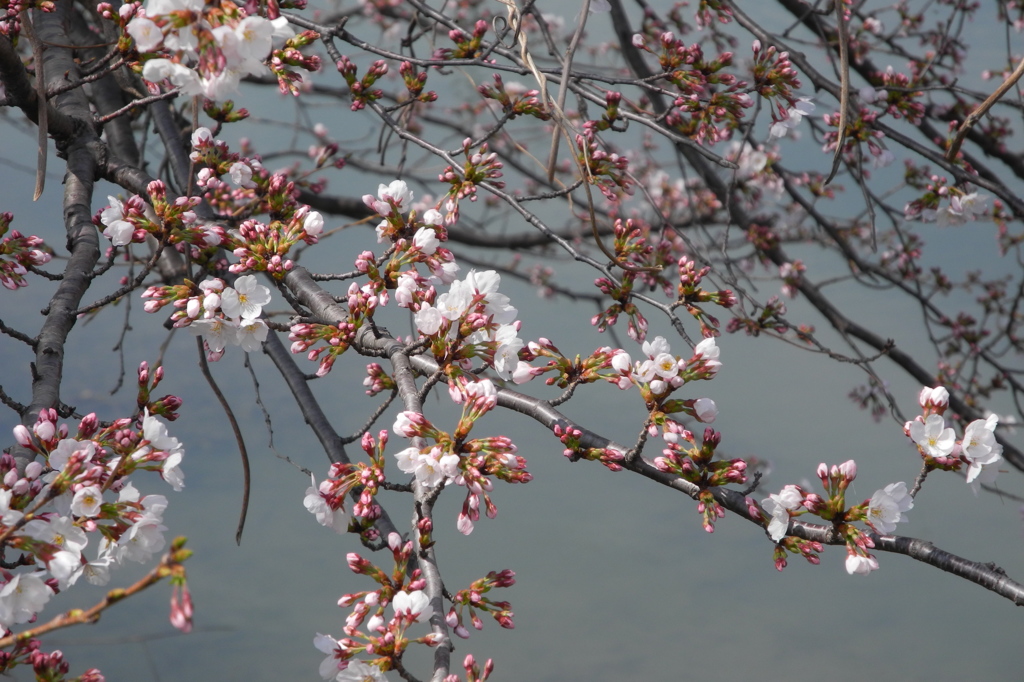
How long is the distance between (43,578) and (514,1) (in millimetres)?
1530

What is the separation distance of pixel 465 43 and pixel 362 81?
13.2 inches

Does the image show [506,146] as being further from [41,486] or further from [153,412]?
[41,486]

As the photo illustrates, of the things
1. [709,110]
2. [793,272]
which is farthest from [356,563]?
[793,272]

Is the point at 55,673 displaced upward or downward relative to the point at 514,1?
downward

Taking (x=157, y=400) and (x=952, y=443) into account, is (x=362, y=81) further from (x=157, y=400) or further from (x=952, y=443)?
(x=952, y=443)

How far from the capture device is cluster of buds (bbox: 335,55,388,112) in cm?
243

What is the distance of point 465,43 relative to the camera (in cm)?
251

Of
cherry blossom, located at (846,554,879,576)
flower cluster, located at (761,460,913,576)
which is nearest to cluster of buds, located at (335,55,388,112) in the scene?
flower cluster, located at (761,460,913,576)

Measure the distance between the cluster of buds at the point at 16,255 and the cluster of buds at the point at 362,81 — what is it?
950mm

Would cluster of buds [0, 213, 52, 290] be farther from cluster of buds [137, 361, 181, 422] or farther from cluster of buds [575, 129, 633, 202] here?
cluster of buds [575, 129, 633, 202]

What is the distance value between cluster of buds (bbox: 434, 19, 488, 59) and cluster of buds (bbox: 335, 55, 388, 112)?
0.65 feet

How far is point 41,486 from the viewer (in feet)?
4.66

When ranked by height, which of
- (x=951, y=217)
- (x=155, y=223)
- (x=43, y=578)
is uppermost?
(x=951, y=217)

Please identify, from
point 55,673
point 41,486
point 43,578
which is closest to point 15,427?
point 41,486
